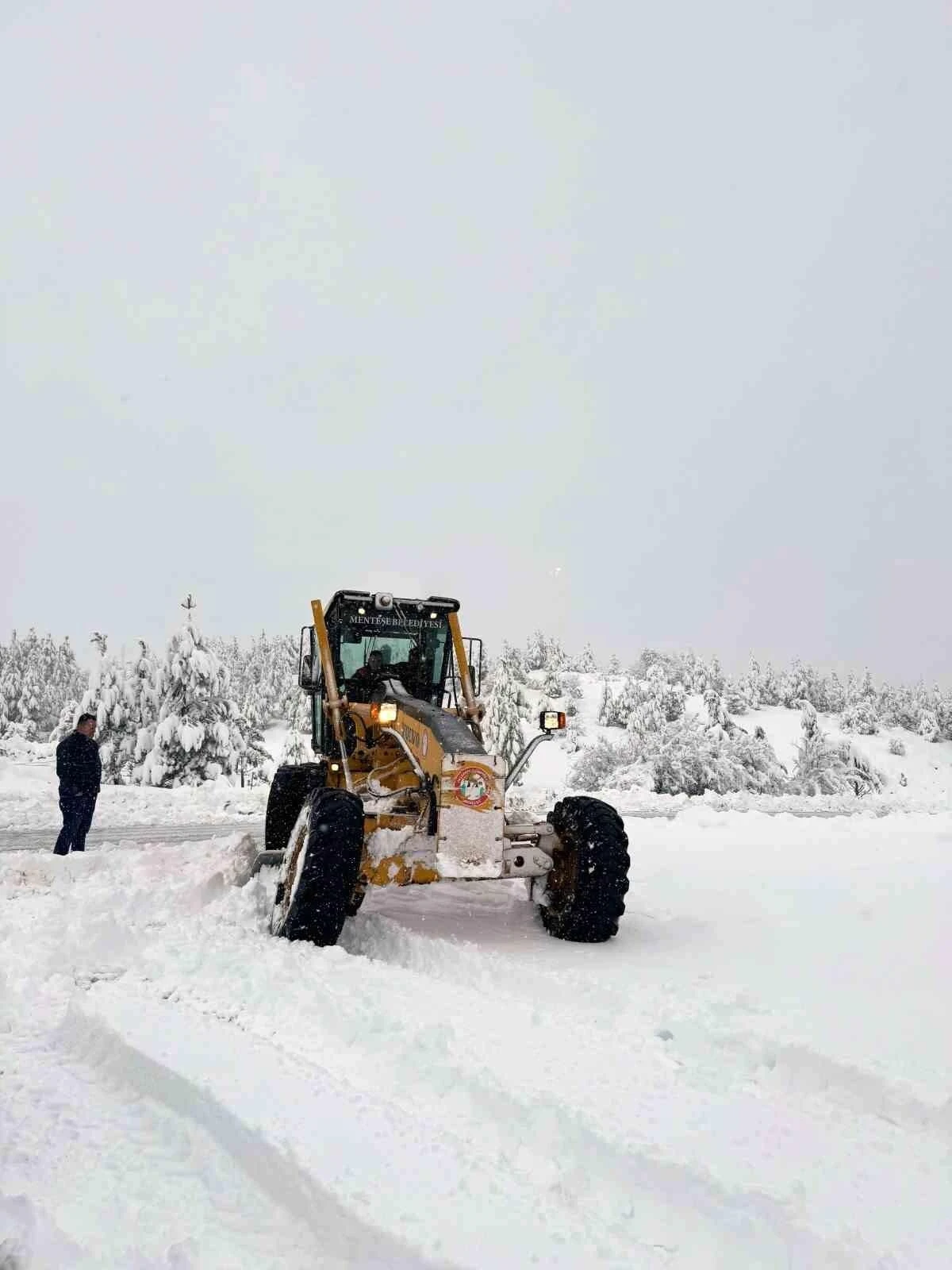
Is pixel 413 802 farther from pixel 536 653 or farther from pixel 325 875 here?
pixel 536 653

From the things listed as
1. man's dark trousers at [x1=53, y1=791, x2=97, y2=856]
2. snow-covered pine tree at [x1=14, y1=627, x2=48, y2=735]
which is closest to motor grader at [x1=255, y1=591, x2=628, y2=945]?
man's dark trousers at [x1=53, y1=791, x2=97, y2=856]

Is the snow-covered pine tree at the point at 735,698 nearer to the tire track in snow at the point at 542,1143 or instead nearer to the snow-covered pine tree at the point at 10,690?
the snow-covered pine tree at the point at 10,690

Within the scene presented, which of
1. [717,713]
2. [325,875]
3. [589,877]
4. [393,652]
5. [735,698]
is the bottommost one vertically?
[589,877]

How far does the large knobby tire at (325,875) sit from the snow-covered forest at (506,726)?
3.23 meters

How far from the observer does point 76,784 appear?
394 inches

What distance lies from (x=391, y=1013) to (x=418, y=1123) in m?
1.29

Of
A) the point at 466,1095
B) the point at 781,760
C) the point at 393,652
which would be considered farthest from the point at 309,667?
the point at 781,760

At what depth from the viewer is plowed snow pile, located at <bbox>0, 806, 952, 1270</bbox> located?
262 centimetres

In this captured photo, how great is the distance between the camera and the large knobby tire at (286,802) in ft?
31.4

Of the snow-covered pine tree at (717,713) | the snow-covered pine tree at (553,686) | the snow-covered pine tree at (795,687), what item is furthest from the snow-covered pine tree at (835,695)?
the snow-covered pine tree at (717,713)

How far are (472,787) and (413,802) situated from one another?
1.14 meters

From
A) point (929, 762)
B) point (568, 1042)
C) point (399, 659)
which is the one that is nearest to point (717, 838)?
point (399, 659)

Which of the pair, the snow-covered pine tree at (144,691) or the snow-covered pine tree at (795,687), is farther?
the snow-covered pine tree at (795,687)

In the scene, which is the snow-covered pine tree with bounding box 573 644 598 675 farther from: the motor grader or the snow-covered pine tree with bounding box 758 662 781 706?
the motor grader
